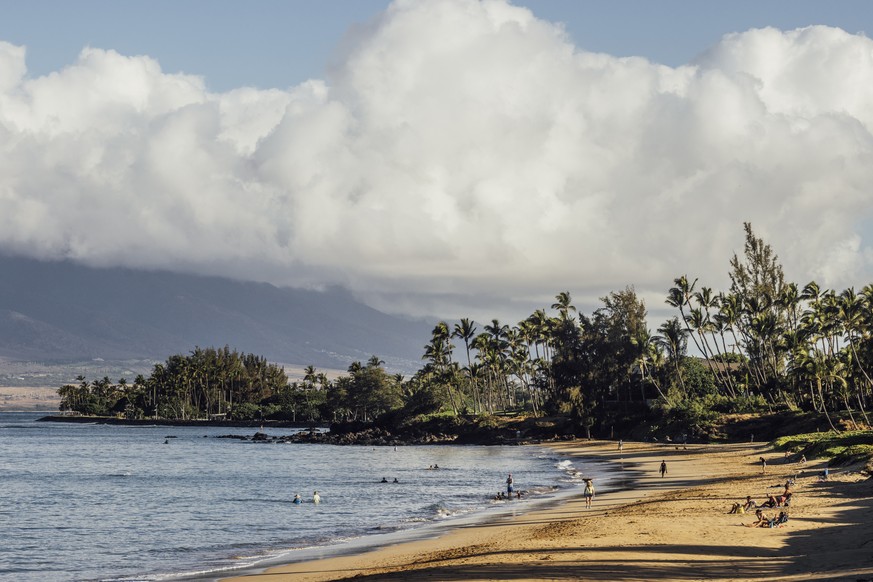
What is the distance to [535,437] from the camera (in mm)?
142750

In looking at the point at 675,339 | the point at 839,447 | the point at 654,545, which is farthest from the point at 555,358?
the point at 654,545

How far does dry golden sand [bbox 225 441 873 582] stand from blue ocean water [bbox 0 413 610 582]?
20.8 ft

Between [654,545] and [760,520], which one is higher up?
[760,520]

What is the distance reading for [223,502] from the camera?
227 ft

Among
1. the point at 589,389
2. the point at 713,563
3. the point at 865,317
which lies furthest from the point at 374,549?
the point at 589,389

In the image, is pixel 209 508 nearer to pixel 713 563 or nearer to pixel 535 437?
pixel 713 563

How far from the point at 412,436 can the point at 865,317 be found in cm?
8123

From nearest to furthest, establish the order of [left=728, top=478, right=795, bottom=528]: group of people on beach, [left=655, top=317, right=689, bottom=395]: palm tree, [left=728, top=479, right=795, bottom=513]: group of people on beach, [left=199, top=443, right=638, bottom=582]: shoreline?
[left=728, top=478, right=795, bottom=528]: group of people on beach, [left=199, top=443, right=638, bottom=582]: shoreline, [left=728, top=479, right=795, bottom=513]: group of people on beach, [left=655, top=317, right=689, bottom=395]: palm tree

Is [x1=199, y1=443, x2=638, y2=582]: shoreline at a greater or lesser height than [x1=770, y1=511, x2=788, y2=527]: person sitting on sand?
lesser

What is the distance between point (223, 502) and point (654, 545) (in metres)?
42.3

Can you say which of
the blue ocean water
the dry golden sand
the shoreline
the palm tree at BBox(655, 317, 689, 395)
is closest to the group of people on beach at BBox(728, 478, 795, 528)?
the dry golden sand

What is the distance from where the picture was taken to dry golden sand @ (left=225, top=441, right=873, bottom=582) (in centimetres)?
2917

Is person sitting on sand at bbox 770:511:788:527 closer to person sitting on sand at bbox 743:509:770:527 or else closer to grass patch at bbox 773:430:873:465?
person sitting on sand at bbox 743:509:770:527

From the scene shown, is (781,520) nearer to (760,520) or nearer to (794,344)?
(760,520)
